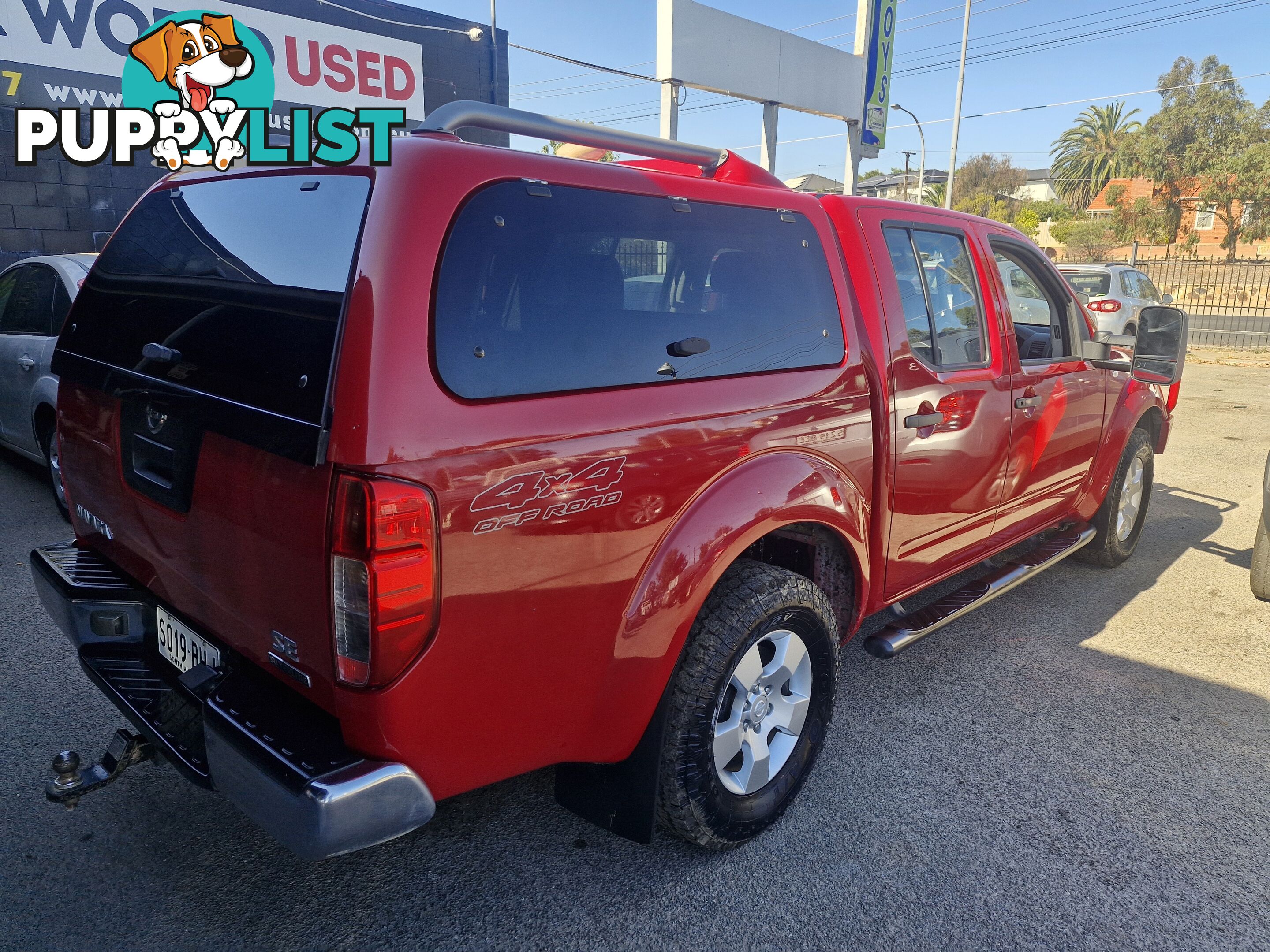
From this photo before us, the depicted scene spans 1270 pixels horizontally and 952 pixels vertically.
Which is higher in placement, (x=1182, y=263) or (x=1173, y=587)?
(x=1182, y=263)

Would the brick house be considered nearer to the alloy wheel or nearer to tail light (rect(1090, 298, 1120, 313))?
tail light (rect(1090, 298, 1120, 313))

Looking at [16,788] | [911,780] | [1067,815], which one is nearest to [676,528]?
[911,780]

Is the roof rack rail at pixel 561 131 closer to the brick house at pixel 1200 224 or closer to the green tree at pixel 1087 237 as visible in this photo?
the brick house at pixel 1200 224

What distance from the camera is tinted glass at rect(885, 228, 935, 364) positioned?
3148 mm

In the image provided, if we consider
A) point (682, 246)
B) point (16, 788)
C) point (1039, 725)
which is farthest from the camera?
point (1039, 725)

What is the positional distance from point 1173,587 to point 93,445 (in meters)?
5.19

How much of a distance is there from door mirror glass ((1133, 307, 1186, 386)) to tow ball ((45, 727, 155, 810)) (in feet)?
14.4

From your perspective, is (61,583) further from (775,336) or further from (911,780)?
(911,780)

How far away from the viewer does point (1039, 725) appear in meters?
3.32

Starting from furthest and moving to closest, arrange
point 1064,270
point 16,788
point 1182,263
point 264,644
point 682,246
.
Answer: point 1182,263
point 1064,270
point 16,788
point 682,246
point 264,644

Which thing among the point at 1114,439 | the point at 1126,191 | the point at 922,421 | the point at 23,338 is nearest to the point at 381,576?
the point at 922,421

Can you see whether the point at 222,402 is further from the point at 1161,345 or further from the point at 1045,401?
the point at 1161,345

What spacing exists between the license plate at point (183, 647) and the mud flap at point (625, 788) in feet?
3.09

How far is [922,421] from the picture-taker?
10.1 feet
